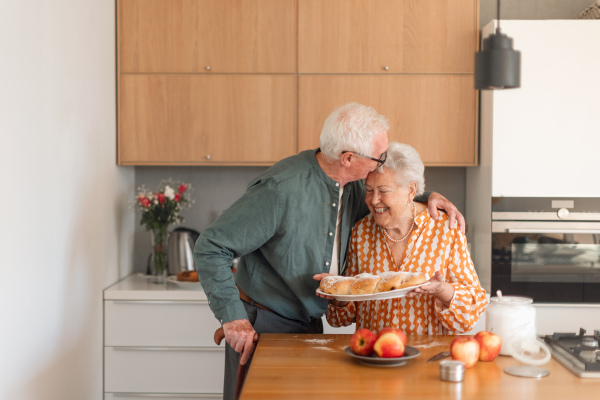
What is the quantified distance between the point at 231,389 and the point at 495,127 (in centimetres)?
172

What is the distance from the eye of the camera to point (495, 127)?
2.99 meters

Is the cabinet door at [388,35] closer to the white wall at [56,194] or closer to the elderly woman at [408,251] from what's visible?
the white wall at [56,194]

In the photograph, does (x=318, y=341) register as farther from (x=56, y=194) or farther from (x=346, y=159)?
(x=56, y=194)

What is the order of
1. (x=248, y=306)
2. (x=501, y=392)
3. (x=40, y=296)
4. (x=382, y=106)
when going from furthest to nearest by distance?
(x=382, y=106), (x=40, y=296), (x=248, y=306), (x=501, y=392)

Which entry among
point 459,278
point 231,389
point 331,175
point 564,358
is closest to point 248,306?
point 231,389

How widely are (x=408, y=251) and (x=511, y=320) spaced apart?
0.39 meters

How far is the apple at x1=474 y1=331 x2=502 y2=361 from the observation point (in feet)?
5.24

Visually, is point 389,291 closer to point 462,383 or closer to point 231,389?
point 462,383

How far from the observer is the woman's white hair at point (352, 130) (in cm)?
190

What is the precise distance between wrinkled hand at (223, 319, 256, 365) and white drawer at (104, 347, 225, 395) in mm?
1206

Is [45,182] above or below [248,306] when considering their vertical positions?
above

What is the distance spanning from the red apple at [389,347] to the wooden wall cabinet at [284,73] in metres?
1.80

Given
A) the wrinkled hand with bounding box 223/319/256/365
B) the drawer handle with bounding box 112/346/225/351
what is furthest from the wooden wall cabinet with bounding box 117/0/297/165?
the wrinkled hand with bounding box 223/319/256/365

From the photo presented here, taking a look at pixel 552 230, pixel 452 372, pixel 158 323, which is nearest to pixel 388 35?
pixel 552 230
